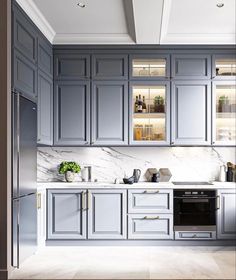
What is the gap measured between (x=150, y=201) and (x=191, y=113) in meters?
1.24

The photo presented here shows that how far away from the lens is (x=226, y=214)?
5.21 meters

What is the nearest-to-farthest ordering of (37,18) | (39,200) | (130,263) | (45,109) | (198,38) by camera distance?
(130,263), (37,18), (39,200), (45,109), (198,38)

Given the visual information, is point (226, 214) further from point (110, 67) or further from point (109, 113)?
point (110, 67)

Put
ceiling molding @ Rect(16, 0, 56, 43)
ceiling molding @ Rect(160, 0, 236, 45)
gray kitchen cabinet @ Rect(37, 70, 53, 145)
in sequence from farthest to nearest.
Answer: ceiling molding @ Rect(160, 0, 236, 45)
gray kitchen cabinet @ Rect(37, 70, 53, 145)
ceiling molding @ Rect(16, 0, 56, 43)

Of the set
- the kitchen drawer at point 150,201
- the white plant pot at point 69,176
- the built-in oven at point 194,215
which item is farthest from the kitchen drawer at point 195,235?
the white plant pot at point 69,176

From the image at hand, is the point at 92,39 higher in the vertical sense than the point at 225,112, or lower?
higher

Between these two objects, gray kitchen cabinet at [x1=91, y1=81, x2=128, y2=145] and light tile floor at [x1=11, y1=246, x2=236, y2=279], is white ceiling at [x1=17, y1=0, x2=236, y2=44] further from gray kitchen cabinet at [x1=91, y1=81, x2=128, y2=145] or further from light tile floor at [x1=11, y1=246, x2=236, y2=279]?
light tile floor at [x1=11, y1=246, x2=236, y2=279]

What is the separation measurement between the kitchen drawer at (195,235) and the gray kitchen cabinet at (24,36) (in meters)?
2.67

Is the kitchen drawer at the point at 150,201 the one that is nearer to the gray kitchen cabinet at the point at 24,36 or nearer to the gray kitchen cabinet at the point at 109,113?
the gray kitchen cabinet at the point at 109,113

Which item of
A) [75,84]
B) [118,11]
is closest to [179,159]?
[75,84]

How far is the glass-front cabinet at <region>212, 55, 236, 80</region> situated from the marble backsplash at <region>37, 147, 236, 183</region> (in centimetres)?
99

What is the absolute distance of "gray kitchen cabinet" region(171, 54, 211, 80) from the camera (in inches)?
216

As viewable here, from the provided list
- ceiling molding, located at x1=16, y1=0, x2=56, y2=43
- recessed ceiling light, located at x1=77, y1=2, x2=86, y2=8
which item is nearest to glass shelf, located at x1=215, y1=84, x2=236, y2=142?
recessed ceiling light, located at x1=77, y1=2, x2=86, y2=8

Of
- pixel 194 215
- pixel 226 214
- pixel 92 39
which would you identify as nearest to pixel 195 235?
pixel 194 215
